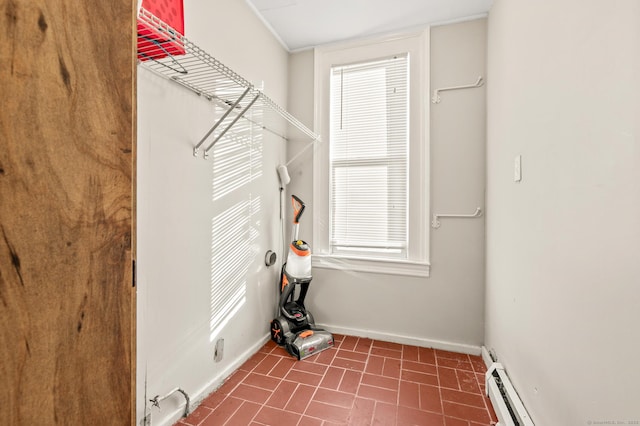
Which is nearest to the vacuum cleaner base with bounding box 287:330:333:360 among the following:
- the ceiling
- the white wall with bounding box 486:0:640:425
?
the white wall with bounding box 486:0:640:425

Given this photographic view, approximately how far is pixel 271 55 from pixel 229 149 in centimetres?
108

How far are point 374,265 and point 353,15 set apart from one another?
6.69 ft

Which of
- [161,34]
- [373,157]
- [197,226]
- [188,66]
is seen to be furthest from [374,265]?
[161,34]

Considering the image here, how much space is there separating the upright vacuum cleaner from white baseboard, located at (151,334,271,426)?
0.70ft

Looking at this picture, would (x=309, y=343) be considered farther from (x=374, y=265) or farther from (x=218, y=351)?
(x=374, y=265)

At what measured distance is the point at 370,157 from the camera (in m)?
2.54

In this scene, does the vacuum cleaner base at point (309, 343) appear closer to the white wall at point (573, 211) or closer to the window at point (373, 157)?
the window at point (373, 157)

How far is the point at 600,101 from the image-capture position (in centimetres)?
88

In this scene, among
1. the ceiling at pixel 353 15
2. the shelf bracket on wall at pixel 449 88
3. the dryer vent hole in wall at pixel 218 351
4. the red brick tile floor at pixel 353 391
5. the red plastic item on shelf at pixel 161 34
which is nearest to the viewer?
the red plastic item on shelf at pixel 161 34

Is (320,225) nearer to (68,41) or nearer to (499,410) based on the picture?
(499,410)

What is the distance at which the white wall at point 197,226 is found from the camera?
4.35 feet

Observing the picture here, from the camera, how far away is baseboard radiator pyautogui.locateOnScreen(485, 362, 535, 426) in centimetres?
132

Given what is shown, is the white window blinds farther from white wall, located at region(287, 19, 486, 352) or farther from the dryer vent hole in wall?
the dryer vent hole in wall

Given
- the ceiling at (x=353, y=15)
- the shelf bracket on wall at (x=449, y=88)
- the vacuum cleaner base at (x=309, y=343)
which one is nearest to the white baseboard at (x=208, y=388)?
the vacuum cleaner base at (x=309, y=343)
